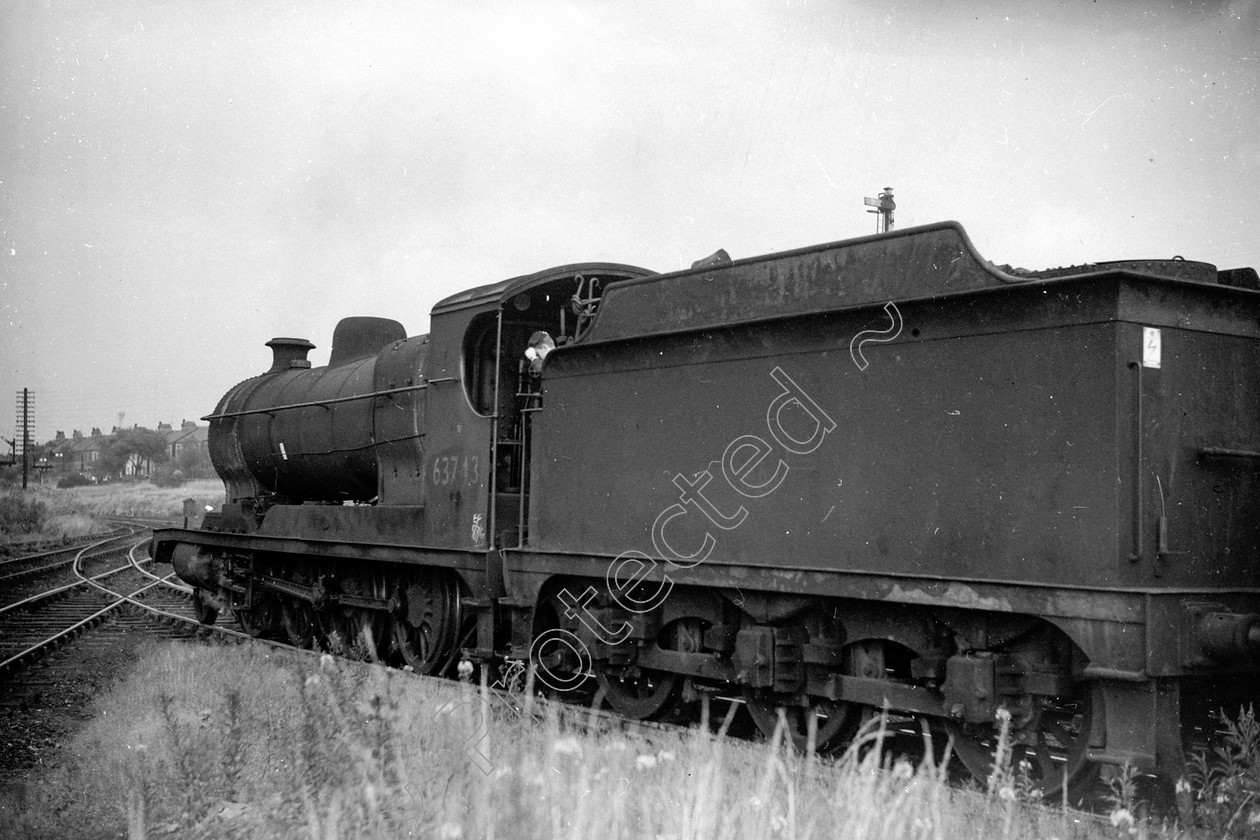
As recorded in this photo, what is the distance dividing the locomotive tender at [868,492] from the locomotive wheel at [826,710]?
21 mm

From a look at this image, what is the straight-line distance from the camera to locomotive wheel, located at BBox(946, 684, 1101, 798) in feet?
16.5

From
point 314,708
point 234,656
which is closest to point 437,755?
point 314,708

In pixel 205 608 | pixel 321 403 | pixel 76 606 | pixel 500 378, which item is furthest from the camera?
pixel 76 606

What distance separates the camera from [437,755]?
5309 millimetres

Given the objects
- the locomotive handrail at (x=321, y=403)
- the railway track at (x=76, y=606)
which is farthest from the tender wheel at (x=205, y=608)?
the locomotive handrail at (x=321, y=403)

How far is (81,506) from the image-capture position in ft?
157

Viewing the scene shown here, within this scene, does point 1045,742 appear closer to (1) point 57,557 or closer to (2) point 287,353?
(2) point 287,353

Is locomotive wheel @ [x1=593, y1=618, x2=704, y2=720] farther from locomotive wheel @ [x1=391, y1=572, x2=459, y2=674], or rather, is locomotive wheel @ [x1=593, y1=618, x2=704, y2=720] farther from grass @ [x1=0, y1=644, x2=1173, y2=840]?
locomotive wheel @ [x1=391, y1=572, x2=459, y2=674]

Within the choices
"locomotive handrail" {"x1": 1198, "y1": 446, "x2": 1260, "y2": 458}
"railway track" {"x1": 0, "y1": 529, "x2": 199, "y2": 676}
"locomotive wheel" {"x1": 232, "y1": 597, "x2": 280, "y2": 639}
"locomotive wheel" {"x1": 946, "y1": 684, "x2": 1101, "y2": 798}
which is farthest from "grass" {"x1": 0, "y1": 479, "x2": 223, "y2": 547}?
"locomotive handrail" {"x1": 1198, "y1": 446, "x2": 1260, "y2": 458}

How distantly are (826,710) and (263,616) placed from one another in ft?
24.2

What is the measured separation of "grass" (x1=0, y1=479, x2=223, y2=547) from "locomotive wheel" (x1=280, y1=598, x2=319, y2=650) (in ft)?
16.2

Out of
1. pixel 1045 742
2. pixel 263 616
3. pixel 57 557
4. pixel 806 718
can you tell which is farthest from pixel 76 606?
Result: pixel 1045 742

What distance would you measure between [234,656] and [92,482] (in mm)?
77039

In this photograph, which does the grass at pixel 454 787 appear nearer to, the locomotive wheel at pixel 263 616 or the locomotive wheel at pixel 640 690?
the locomotive wheel at pixel 640 690
